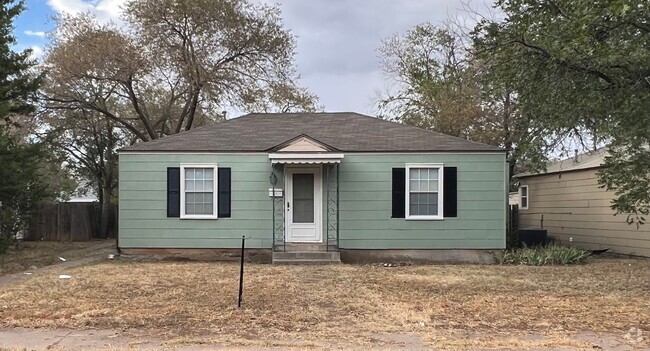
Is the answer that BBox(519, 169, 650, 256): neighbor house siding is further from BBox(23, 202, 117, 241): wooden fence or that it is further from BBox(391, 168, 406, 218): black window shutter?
BBox(23, 202, 117, 241): wooden fence

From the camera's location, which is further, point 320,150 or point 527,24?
point 320,150

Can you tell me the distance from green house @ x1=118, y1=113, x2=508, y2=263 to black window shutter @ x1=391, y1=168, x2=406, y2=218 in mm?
24

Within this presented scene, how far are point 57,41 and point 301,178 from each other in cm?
1414

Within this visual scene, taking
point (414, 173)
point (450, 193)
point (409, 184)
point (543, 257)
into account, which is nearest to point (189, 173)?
point (409, 184)

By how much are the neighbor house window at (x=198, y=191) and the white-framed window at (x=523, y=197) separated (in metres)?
12.2

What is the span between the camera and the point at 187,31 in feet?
73.2

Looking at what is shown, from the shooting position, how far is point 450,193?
13070mm

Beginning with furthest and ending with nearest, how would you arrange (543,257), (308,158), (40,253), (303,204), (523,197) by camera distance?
(523,197)
(40,253)
(303,204)
(543,257)
(308,158)

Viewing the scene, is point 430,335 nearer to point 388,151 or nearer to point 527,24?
Answer: point 527,24

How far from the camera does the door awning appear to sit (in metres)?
12.5

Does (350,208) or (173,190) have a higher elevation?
(173,190)

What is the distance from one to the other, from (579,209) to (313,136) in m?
8.76

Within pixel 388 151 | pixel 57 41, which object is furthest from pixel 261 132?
pixel 57 41

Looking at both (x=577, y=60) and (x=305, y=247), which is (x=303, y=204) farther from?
(x=577, y=60)
